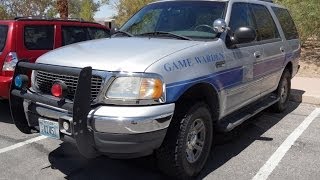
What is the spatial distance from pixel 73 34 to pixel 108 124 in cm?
428

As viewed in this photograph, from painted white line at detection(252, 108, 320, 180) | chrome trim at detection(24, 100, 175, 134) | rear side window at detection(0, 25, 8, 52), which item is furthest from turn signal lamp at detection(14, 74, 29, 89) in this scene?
painted white line at detection(252, 108, 320, 180)

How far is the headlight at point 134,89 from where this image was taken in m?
3.69

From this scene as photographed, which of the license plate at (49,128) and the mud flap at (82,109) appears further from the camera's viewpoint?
the license plate at (49,128)

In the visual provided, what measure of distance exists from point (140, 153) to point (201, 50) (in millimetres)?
1261

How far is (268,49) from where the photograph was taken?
237 inches

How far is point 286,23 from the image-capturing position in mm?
7285

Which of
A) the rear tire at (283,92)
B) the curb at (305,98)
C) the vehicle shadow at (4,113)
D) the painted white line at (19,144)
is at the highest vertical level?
the rear tire at (283,92)

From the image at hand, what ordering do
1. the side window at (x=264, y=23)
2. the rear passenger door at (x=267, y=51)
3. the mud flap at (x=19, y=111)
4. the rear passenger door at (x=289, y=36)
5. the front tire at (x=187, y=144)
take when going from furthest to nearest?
the rear passenger door at (x=289, y=36), the side window at (x=264, y=23), the rear passenger door at (x=267, y=51), the mud flap at (x=19, y=111), the front tire at (x=187, y=144)

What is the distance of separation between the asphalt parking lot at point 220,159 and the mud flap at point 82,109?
3.18 feet

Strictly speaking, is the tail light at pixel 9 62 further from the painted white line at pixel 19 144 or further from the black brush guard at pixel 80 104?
the black brush guard at pixel 80 104

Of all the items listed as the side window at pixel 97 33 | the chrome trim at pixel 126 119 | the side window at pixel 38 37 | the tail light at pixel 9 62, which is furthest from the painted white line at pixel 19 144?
the side window at pixel 97 33

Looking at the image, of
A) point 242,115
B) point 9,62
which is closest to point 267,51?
point 242,115

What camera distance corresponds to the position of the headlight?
369 centimetres

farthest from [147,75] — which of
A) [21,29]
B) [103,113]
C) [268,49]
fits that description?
[21,29]
